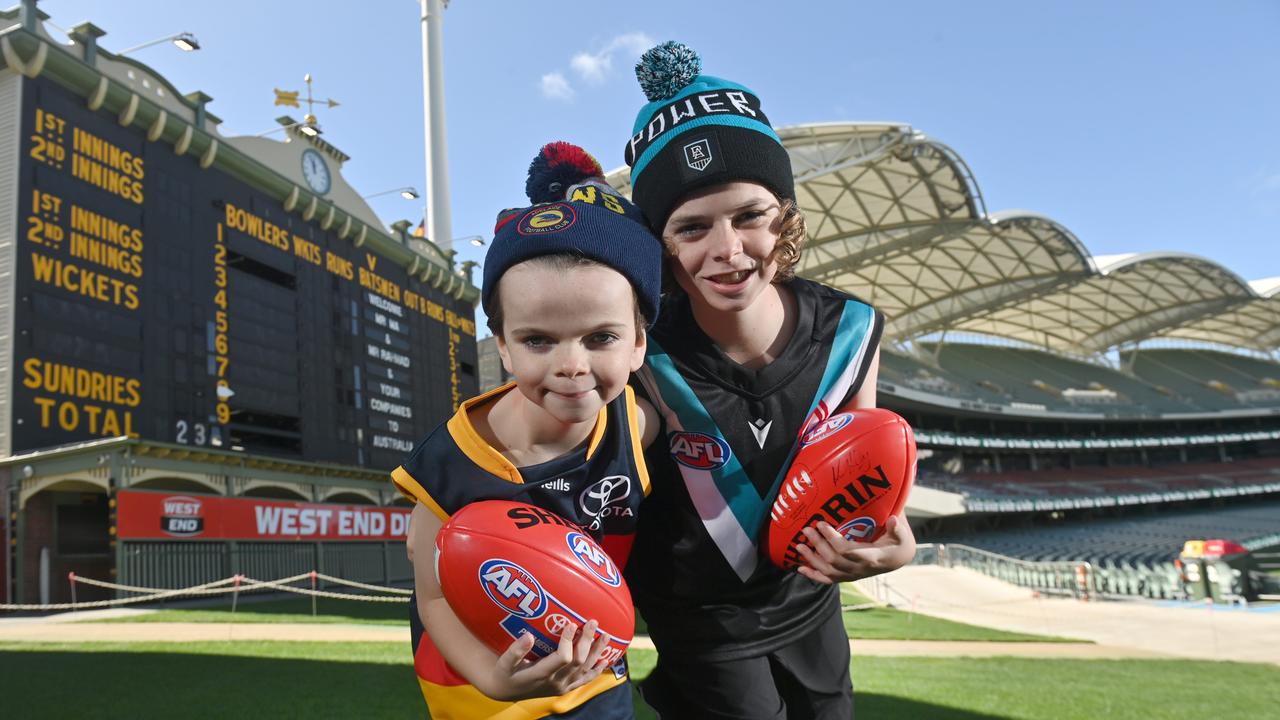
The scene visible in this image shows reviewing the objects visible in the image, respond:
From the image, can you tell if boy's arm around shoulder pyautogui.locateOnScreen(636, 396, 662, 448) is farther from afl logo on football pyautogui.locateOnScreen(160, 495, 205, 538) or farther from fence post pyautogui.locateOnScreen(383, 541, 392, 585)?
fence post pyautogui.locateOnScreen(383, 541, 392, 585)

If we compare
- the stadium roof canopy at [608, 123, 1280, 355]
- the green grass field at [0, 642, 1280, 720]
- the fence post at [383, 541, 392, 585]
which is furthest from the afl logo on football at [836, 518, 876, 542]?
the stadium roof canopy at [608, 123, 1280, 355]

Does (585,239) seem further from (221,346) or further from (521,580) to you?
(221,346)

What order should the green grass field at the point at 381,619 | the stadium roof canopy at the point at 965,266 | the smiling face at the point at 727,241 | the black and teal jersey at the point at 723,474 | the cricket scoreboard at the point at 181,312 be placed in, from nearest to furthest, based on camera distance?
the smiling face at the point at 727,241
the black and teal jersey at the point at 723,474
the green grass field at the point at 381,619
the cricket scoreboard at the point at 181,312
the stadium roof canopy at the point at 965,266

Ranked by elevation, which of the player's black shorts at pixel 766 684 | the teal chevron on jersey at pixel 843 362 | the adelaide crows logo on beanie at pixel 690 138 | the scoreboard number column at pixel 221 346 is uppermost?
the scoreboard number column at pixel 221 346

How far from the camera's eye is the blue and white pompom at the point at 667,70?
2.41 m

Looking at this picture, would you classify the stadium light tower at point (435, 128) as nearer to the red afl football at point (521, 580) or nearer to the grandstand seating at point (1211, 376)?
the red afl football at point (521, 580)

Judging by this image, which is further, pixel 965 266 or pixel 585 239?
pixel 965 266

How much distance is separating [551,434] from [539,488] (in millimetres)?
136

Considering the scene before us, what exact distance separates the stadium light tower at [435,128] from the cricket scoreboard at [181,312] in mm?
18985

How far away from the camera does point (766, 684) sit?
226 centimetres

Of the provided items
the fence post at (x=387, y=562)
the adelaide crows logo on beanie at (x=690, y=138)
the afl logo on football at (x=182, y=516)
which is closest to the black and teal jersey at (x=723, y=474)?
the adelaide crows logo on beanie at (x=690, y=138)

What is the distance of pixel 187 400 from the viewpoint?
1572cm

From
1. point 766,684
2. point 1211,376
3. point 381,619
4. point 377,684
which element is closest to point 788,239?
point 766,684

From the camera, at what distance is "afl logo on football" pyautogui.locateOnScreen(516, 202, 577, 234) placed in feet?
6.15
